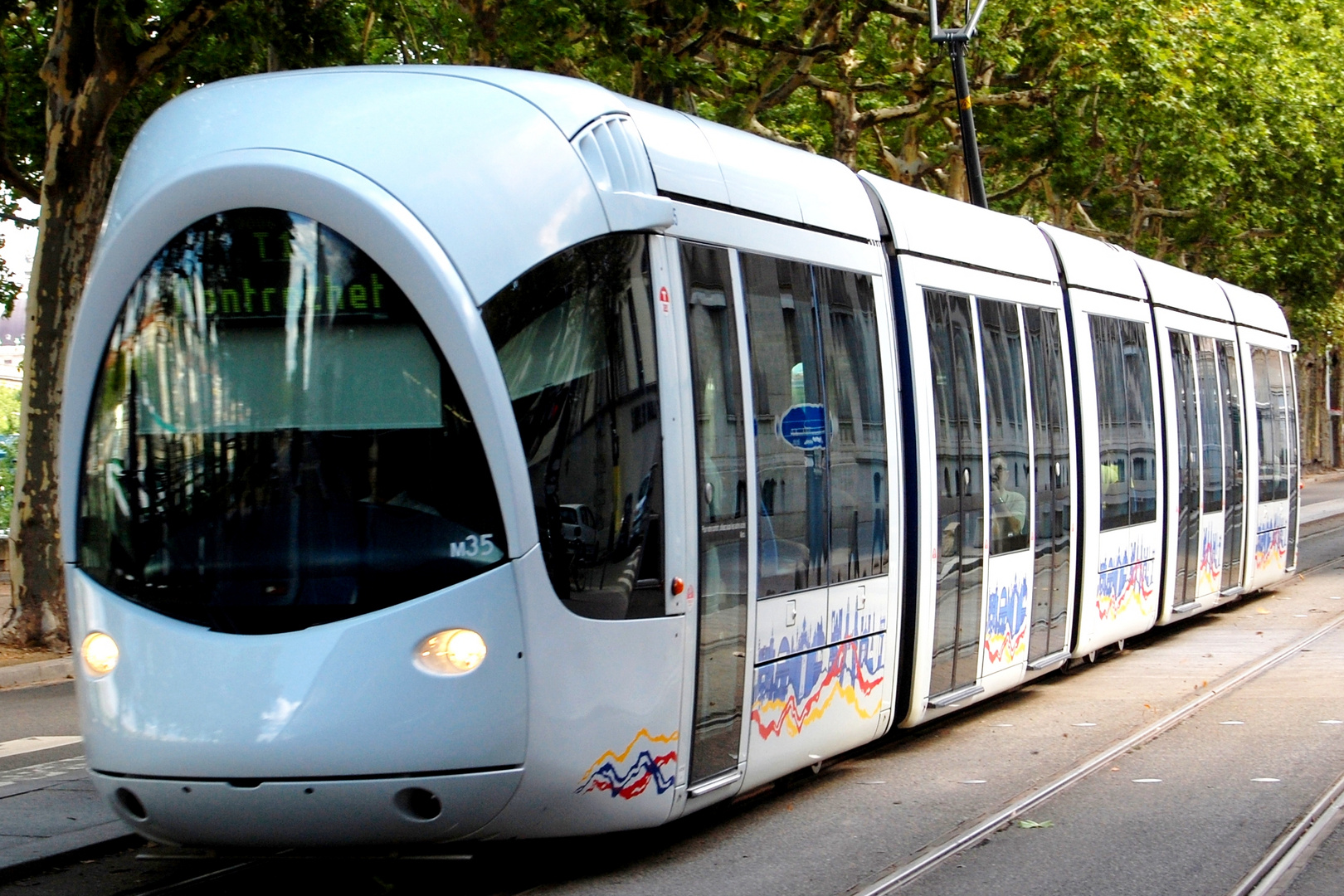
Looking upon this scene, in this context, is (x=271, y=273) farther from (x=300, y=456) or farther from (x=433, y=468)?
(x=433, y=468)

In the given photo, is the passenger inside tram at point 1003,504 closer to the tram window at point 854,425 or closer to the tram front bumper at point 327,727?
the tram window at point 854,425

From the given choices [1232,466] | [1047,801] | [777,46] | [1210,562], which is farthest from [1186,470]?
[1047,801]

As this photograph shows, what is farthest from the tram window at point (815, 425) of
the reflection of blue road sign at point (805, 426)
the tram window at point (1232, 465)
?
the tram window at point (1232, 465)

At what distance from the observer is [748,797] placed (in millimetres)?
8523

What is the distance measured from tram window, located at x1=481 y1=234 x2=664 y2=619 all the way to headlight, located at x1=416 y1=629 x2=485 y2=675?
14.3 inches

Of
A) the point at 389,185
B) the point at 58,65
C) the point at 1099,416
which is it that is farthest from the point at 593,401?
the point at 58,65

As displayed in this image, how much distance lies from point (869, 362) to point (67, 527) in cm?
390

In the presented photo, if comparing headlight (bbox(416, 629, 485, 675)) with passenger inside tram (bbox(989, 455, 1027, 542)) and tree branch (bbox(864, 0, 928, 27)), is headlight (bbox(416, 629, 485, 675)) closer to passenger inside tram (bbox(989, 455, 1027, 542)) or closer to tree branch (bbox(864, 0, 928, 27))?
passenger inside tram (bbox(989, 455, 1027, 542))

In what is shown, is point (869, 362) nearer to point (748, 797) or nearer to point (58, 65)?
point (748, 797)

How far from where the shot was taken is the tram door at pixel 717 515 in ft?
22.8

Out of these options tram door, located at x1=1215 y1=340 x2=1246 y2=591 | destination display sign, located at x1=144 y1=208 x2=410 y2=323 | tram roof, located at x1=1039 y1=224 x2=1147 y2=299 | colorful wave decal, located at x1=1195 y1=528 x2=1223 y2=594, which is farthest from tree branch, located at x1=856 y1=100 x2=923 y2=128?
destination display sign, located at x1=144 y1=208 x2=410 y2=323

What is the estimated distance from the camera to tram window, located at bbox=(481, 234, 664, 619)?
622cm

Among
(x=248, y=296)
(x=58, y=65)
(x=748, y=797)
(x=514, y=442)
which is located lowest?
(x=748, y=797)

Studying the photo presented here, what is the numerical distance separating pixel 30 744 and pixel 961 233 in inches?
244
